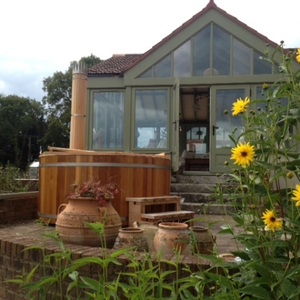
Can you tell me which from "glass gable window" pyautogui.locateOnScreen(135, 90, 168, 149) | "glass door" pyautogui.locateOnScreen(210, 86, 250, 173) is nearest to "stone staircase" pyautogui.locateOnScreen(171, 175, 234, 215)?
"glass door" pyautogui.locateOnScreen(210, 86, 250, 173)

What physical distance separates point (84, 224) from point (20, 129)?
1552 inches

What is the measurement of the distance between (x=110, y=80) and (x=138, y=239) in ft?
22.2

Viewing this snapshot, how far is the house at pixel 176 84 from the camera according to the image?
8992 mm

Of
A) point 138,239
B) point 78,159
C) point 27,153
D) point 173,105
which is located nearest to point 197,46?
point 173,105

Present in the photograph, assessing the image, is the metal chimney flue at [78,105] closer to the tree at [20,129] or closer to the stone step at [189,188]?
the stone step at [189,188]

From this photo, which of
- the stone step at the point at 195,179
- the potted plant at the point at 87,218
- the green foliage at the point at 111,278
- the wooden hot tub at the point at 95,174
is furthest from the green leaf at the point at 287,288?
the stone step at the point at 195,179

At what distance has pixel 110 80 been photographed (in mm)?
9641

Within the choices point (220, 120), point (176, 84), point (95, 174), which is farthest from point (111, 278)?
point (220, 120)

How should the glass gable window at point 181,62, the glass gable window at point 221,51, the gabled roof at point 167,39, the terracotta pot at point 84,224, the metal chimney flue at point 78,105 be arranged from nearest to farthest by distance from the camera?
the terracotta pot at point 84,224, the metal chimney flue at point 78,105, the gabled roof at point 167,39, the glass gable window at point 221,51, the glass gable window at point 181,62

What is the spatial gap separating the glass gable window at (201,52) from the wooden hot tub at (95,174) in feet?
15.1

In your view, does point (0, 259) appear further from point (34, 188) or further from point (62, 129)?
point (62, 129)

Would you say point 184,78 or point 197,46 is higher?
point 197,46

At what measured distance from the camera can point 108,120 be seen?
384 inches

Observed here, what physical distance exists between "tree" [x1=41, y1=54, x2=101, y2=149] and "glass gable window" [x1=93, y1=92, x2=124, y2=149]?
25236 millimetres
